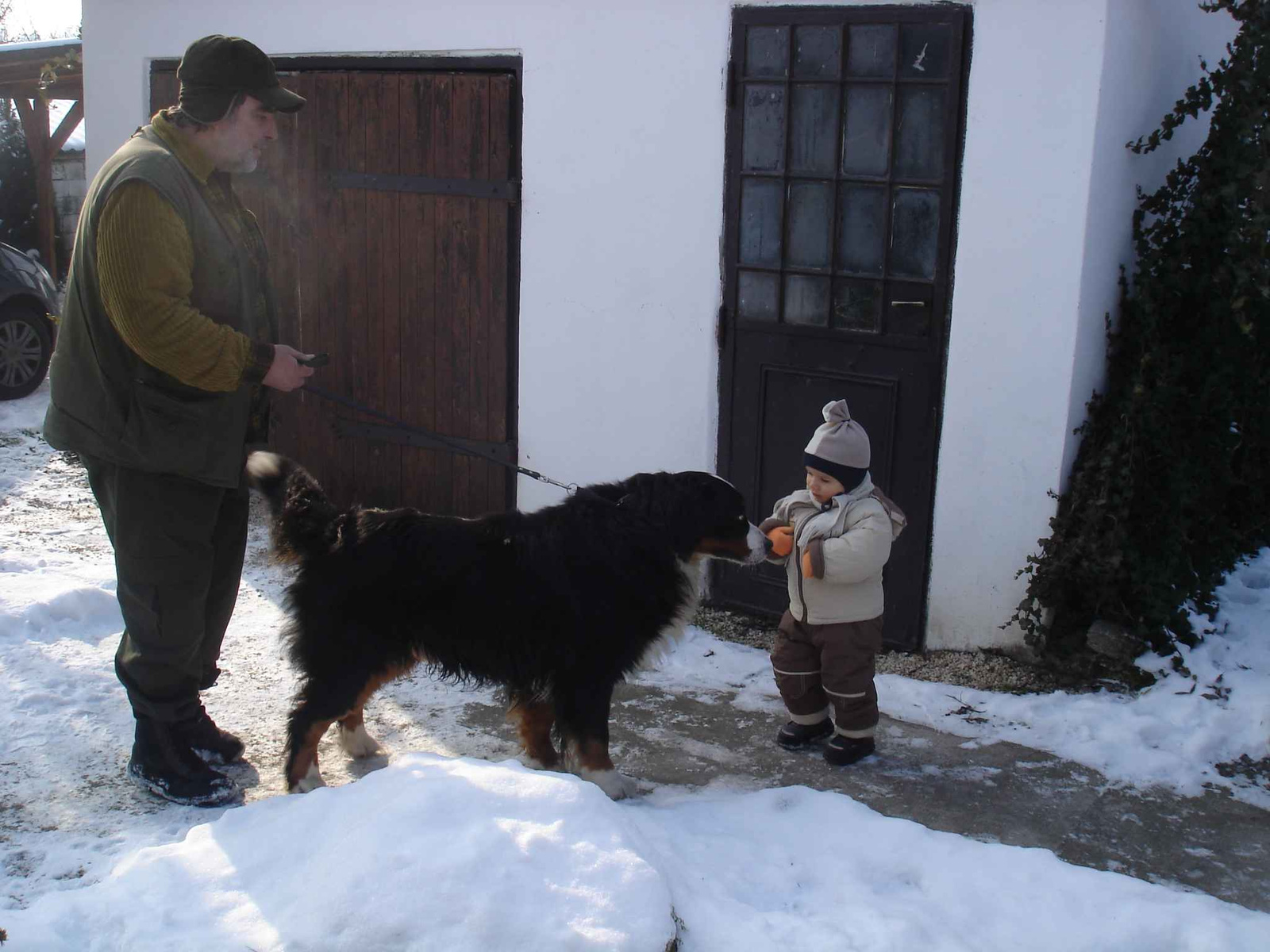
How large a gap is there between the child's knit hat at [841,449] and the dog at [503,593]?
1.16ft

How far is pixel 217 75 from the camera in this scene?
11.4 feet

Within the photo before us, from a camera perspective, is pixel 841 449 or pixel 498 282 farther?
pixel 498 282

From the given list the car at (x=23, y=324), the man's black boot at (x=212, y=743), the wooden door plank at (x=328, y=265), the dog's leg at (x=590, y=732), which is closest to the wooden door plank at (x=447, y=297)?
the wooden door plank at (x=328, y=265)

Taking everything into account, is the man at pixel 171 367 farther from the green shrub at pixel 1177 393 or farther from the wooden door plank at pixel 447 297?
the green shrub at pixel 1177 393

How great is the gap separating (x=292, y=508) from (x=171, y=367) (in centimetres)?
55

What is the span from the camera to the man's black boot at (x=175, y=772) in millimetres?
3658

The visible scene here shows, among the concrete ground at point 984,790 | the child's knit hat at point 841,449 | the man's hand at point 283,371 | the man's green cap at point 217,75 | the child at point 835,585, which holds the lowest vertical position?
the concrete ground at point 984,790

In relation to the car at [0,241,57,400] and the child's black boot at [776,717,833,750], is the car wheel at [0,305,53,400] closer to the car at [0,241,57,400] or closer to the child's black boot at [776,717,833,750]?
the car at [0,241,57,400]

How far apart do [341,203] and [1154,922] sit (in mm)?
5189

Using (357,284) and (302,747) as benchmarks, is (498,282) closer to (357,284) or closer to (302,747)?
(357,284)

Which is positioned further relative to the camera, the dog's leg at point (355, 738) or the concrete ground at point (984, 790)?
the dog's leg at point (355, 738)

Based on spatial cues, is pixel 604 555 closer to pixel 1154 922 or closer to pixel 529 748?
pixel 529 748

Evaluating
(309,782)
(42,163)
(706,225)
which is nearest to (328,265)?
(706,225)

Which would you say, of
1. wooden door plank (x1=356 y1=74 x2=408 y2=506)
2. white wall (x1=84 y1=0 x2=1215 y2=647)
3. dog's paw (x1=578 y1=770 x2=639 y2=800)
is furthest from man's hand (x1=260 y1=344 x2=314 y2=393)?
wooden door plank (x1=356 y1=74 x2=408 y2=506)
